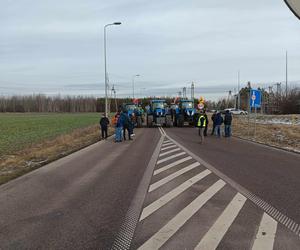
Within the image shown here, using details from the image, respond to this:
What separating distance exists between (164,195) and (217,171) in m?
3.51

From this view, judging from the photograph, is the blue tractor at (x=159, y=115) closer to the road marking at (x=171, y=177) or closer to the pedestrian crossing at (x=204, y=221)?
the road marking at (x=171, y=177)

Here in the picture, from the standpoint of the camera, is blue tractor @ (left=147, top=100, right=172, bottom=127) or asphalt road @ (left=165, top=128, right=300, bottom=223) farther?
blue tractor @ (left=147, top=100, right=172, bottom=127)

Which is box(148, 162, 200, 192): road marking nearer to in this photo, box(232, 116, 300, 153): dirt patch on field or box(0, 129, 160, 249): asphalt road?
box(0, 129, 160, 249): asphalt road

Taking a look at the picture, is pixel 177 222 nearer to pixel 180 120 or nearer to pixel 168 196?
pixel 168 196

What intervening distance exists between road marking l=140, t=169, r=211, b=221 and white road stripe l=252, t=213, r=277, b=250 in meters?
1.85

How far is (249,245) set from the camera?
5121mm

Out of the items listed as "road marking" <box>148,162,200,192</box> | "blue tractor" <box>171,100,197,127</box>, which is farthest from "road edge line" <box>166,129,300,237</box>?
"blue tractor" <box>171,100,197,127</box>

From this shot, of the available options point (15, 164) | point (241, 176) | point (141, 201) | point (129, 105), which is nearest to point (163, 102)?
point (129, 105)

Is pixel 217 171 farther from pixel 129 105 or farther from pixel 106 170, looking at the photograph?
pixel 129 105

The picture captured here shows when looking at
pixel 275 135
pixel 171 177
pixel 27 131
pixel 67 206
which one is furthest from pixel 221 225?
pixel 27 131

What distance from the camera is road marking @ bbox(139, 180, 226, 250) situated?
207 inches

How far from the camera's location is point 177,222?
6219mm

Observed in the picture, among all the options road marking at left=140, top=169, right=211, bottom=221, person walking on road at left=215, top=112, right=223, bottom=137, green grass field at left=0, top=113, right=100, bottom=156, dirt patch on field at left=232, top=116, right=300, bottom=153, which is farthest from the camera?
person walking on road at left=215, top=112, right=223, bottom=137

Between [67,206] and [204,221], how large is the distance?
2662 millimetres
